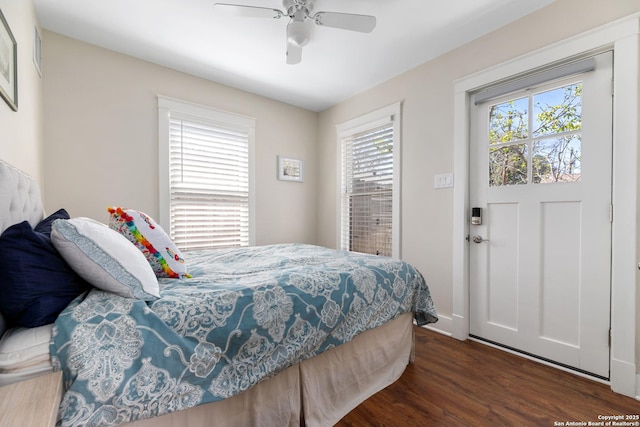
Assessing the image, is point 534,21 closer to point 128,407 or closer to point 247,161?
point 247,161

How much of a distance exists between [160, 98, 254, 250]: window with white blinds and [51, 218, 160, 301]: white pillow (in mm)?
1983

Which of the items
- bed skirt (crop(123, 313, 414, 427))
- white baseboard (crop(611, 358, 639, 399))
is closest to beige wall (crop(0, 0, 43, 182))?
bed skirt (crop(123, 313, 414, 427))

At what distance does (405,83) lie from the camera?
9.70 ft

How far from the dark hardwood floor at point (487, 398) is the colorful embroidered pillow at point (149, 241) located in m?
1.21

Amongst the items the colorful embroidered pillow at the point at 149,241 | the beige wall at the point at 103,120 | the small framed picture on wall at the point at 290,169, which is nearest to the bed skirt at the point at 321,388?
the colorful embroidered pillow at the point at 149,241

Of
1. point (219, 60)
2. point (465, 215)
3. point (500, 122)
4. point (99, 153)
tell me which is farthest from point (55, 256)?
point (500, 122)

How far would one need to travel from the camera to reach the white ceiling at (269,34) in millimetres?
2039

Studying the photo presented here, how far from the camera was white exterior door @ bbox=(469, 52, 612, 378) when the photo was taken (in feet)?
6.01

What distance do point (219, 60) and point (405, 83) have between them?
1930 millimetres

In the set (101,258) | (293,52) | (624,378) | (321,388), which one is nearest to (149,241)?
(101,258)

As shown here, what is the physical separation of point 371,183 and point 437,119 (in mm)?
1039

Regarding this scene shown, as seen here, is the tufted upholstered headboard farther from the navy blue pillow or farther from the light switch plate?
the light switch plate

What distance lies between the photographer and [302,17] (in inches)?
76.5

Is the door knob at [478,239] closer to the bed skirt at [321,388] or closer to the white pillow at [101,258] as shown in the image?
the bed skirt at [321,388]
